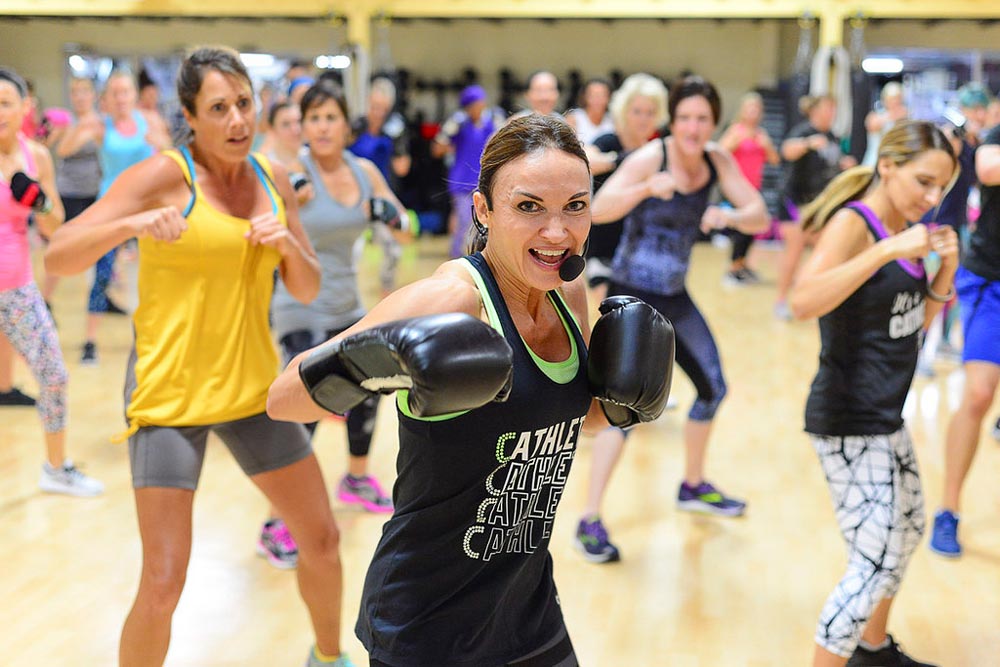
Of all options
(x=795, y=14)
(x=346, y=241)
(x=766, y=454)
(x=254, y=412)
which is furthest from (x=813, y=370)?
(x=795, y=14)

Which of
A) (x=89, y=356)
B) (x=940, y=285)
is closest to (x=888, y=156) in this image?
(x=940, y=285)

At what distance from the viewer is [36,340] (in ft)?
13.5

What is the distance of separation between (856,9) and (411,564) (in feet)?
38.6

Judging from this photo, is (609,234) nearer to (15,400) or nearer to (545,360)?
(15,400)

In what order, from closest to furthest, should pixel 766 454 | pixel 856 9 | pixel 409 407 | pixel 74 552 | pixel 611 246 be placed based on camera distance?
pixel 409 407 < pixel 74 552 < pixel 766 454 < pixel 611 246 < pixel 856 9

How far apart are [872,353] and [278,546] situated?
2.01 m

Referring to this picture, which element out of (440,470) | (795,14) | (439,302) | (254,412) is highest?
(795,14)

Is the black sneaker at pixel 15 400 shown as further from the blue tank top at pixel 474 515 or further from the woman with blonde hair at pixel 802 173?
the woman with blonde hair at pixel 802 173

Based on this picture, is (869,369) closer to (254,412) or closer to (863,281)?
(863,281)

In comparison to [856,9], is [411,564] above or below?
below

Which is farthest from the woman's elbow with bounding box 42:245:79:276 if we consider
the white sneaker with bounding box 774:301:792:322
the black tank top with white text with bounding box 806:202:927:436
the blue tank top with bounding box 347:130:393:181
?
the white sneaker with bounding box 774:301:792:322

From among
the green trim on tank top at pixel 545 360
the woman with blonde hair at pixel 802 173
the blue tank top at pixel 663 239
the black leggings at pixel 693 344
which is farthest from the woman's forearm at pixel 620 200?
the woman with blonde hair at pixel 802 173

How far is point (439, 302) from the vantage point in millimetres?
1601

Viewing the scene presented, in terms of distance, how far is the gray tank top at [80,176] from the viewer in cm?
721
